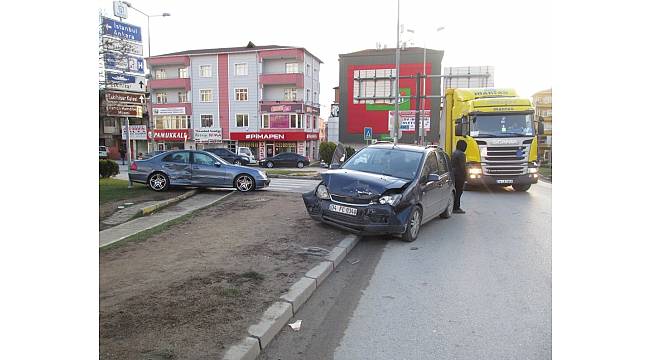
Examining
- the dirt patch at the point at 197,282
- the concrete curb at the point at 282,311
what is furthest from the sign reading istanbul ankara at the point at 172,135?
the concrete curb at the point at 282,311

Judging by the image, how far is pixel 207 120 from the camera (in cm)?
4800

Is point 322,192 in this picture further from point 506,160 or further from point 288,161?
point 288,161

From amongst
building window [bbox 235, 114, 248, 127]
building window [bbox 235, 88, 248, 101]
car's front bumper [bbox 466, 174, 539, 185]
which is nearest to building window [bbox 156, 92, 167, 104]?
building window [bbox 235, 88, 248, 101]

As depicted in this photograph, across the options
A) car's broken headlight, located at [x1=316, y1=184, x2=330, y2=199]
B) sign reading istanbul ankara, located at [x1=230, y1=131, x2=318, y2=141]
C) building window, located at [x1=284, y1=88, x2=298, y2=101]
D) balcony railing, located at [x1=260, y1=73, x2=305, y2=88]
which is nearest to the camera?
car's broken headlight, located at [x1=316, y1=184, x2=330, y2=199]

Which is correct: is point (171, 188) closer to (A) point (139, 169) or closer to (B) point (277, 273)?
(A) point (139, 169)

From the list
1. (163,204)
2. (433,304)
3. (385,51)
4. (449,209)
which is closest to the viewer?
(433,304)

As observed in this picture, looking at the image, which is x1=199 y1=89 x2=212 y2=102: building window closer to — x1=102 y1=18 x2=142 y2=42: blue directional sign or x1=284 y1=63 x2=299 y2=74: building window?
x1=284 y1=63 x2=299 y2=74: building window

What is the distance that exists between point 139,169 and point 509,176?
12.0m

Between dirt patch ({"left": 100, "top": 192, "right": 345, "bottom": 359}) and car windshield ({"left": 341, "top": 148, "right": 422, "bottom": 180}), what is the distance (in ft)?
4.65

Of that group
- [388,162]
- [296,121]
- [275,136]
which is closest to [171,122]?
[275,136]

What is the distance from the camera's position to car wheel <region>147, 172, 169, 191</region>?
12302 millimetres

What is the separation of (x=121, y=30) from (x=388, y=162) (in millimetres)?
5376

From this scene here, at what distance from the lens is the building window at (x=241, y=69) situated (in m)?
46.8

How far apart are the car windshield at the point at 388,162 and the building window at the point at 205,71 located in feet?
145
